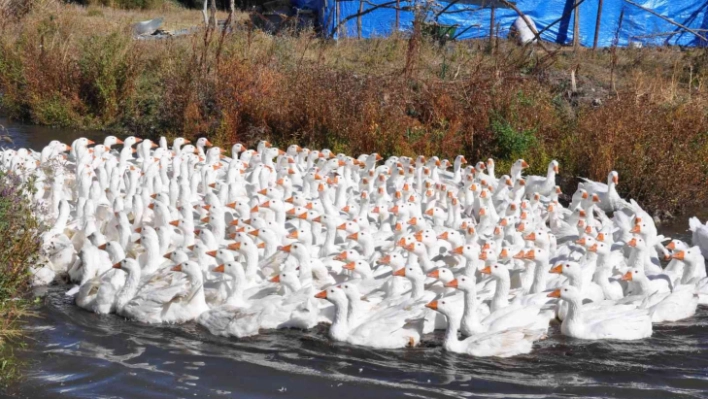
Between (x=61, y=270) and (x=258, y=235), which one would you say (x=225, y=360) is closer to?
(x=258, y=235)

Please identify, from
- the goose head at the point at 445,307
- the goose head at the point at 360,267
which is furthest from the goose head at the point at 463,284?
the goose head at the point at 360,267

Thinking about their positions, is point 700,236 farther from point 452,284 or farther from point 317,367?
point 317,367

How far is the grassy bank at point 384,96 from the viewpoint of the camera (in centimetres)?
1342

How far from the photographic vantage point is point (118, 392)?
7.07m

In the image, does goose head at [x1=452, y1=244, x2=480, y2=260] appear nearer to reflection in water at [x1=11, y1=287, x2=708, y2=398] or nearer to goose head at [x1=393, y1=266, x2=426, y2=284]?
goose head at [x1=393, y1=266, x2=426, y2=284]

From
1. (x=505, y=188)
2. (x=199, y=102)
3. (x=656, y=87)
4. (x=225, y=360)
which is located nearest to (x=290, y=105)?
(x=199, y=102)

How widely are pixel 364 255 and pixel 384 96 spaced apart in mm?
7326

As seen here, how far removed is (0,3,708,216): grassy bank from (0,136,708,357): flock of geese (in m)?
1.67

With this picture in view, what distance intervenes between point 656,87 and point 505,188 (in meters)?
6.05

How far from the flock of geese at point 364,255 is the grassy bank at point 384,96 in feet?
5.48

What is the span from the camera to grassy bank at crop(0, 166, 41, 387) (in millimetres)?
6832

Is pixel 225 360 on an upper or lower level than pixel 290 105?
lower

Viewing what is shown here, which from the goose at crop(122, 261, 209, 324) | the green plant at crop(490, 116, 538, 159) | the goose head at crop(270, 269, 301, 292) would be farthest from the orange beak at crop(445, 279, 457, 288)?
the green plant at crop(490, 116, 538, 159)

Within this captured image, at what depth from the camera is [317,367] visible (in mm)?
7555
